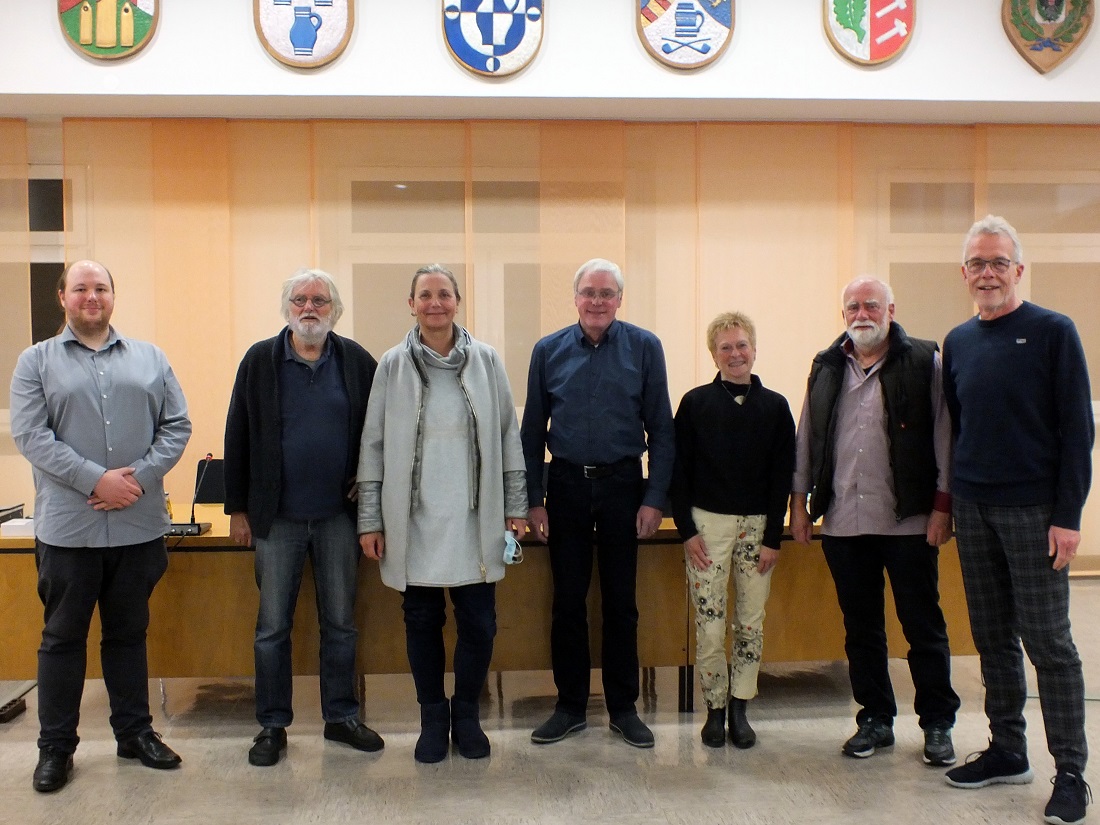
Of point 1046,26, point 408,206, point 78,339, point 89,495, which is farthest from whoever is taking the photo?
point 408,206

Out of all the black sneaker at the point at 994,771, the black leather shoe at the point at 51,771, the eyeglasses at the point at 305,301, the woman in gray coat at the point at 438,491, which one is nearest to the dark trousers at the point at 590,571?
the woman in gray coat at the point at 438,491

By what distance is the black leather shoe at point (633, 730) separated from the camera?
3006 millimetres

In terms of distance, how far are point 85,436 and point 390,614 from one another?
3.98ft

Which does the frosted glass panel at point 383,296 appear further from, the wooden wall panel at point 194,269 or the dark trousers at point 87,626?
the dark trousers at point 87,626

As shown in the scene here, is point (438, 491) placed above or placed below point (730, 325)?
below

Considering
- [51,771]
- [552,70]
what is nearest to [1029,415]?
[51,771]

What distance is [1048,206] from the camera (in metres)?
5.75

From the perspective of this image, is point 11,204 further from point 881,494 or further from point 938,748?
point 938,748

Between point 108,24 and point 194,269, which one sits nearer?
point 108,24

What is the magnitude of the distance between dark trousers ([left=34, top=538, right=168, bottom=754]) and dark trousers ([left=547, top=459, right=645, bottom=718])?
1.30m

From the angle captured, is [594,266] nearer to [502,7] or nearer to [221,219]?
[502,7]

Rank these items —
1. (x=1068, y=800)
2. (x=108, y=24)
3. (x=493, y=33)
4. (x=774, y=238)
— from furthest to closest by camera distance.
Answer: (x=774, y=238)
(x=493, y=33)
(x=108, y=24)
(x=1068, y=800)

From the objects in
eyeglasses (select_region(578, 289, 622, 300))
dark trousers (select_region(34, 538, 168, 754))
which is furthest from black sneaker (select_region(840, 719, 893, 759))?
dark trousers (select_region(34, 538, 168, 754))

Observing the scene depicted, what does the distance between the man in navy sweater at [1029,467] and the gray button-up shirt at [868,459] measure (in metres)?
0.16
